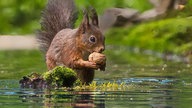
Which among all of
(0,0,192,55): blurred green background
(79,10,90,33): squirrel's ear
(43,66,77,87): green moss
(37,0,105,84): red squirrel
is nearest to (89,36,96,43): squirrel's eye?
(37,0,105,84): red squirrel

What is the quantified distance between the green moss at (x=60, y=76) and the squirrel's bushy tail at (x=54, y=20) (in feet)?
6.78

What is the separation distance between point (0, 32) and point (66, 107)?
28.6 m

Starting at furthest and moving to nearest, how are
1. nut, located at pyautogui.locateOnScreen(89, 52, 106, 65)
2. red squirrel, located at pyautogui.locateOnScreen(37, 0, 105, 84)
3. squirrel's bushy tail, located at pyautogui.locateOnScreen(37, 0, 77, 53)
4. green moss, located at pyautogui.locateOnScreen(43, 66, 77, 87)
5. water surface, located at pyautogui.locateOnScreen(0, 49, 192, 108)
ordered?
1. squirrel's bushy tail, located at pyautogui.locateOnScreen(37, 0, 77, 53)
2. red squirrel, located at pyautogui.locateOnScreen(37, 0, 105, 84)
3. green moss, located at pyautogui.locateOnScreen(43, 66, 77, 87)
4. nut, located at pyautogui.locateOnScreen(89, 52, 106, 65)
5. water surface, located at pyautogui.locateOnScreen(0, 49, 192, 108)

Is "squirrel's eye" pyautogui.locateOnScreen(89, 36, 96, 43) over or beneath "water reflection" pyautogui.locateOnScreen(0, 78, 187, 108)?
over

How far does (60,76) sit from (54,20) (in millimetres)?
2185

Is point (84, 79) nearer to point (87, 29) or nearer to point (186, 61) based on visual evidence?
point (87, 29)

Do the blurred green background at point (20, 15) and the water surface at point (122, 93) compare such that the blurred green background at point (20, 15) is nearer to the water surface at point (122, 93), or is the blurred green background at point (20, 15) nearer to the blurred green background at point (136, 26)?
the blurred green background at point (136, 26)

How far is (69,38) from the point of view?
42.9 ft

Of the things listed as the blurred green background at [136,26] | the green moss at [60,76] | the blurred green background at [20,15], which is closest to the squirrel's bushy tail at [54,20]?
the blurred green background at [136,26]

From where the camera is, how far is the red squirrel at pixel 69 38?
495 inches

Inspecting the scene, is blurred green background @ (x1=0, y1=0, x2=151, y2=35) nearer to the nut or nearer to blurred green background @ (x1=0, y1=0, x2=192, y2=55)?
blurred green background @ (x1=0, y1=0, x2=192, y2=55)

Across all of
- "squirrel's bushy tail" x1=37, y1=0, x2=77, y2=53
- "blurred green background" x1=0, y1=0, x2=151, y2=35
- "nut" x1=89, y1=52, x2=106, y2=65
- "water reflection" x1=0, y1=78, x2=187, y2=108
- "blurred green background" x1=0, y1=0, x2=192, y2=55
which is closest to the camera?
"water reflection" x1=0, y1=78, x2=187, y2=108

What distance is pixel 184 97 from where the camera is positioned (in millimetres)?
10914

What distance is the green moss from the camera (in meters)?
12.5
